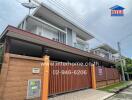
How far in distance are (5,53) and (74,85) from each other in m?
6.26

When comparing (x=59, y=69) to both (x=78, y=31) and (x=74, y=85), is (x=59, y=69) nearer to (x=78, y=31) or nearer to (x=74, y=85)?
(x=74, y=85)

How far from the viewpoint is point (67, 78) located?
9289mm

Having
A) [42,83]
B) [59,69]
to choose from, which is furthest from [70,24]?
[42,83]

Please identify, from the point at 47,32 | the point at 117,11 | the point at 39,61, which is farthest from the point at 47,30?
the point at 117,11

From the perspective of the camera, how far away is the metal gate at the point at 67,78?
8.08 metres

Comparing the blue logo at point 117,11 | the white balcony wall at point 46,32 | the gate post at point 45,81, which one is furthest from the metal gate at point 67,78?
the blue logo at point 117,11

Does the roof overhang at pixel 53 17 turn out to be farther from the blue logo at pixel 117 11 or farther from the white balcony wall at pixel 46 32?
the blue logo at pixel 117 11

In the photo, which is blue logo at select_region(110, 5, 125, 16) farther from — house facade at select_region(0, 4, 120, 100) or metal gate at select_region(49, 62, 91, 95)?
metal gate at select_region(49, 62, 91, 95)

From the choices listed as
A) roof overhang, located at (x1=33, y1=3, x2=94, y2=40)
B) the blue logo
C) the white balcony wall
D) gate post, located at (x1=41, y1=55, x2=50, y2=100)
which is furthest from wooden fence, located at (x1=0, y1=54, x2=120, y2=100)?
roof overhang, located at (x1=33, y1=3, x2=94, y2=40)

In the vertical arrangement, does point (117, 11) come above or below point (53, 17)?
below

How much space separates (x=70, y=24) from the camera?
1542 cm

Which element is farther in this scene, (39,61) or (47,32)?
(47,32)

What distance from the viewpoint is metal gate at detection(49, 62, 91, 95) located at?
8078 millimetres

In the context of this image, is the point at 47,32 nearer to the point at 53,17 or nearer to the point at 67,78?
the point at 53,17
